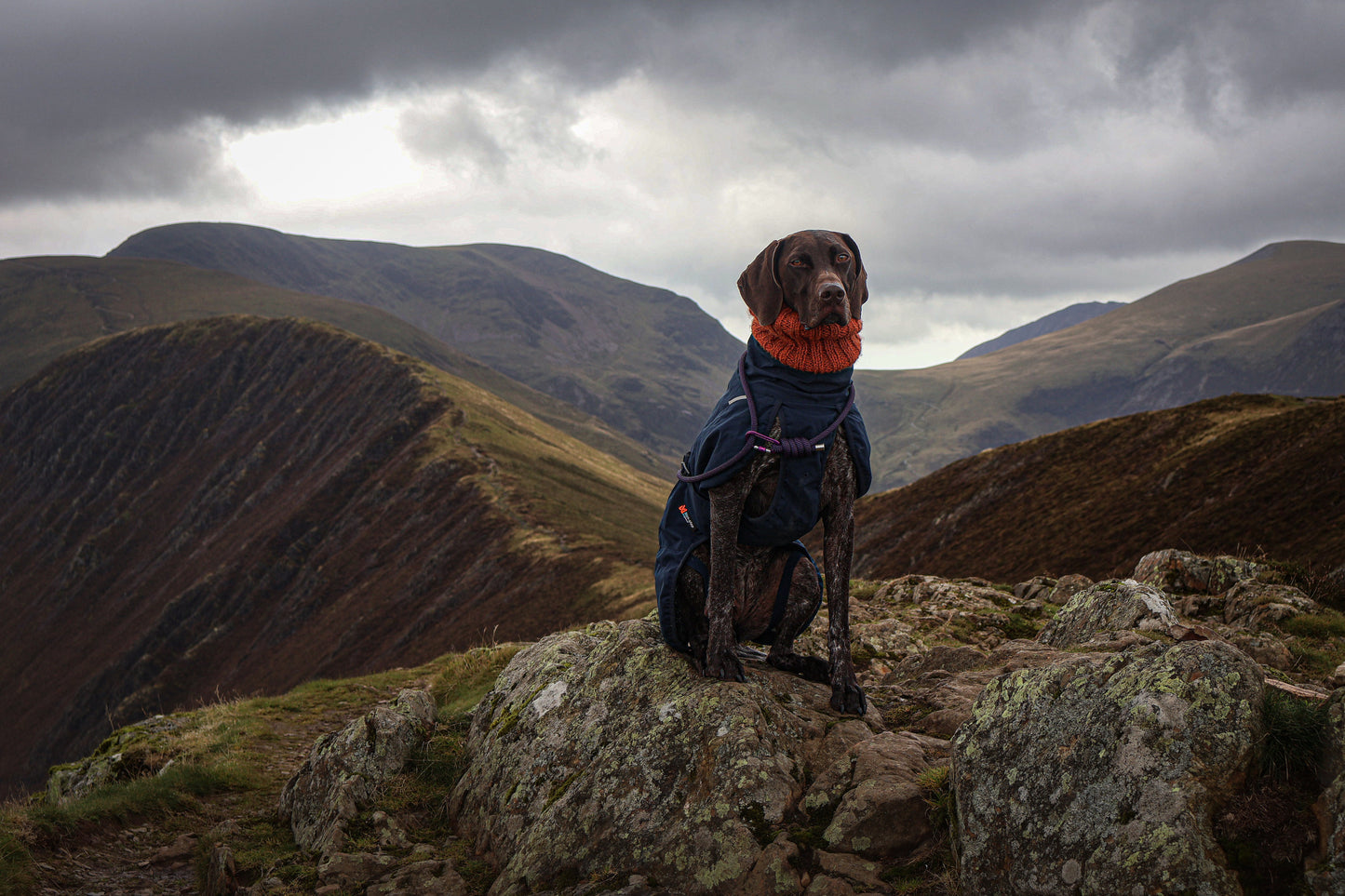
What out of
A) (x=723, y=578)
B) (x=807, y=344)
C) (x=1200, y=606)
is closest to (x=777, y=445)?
(x=807, y=344)

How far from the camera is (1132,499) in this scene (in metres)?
38.8

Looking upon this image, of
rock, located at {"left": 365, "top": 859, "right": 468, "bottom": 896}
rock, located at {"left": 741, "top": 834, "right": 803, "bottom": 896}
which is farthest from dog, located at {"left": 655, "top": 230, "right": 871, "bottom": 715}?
rock, located at {"left": 365, "top": 859, "right": 468, "bottom": 896}

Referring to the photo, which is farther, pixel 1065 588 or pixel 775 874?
pixel 1065 588

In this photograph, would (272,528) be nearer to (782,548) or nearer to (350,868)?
(350,868)

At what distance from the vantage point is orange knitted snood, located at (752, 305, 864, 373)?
6.93m

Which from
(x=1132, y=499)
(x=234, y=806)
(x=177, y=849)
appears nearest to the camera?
(x=177, y=849)

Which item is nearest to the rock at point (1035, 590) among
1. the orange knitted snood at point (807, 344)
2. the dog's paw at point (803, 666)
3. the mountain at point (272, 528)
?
the dog's paw at point (803, 666)

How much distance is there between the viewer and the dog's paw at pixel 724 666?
285 inches

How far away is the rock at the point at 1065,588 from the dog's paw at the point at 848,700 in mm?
8872

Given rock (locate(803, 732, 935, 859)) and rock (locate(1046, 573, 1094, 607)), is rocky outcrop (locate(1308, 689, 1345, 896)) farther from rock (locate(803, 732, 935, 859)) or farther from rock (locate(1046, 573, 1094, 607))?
rock (locate(1046, 573, 1094, 607))

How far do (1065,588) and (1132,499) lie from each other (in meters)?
28.4

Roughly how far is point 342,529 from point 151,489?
204 ft

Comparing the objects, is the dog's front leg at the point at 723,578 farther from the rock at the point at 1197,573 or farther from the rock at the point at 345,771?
the rock at the point at 1197,573

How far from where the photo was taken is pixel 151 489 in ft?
423
